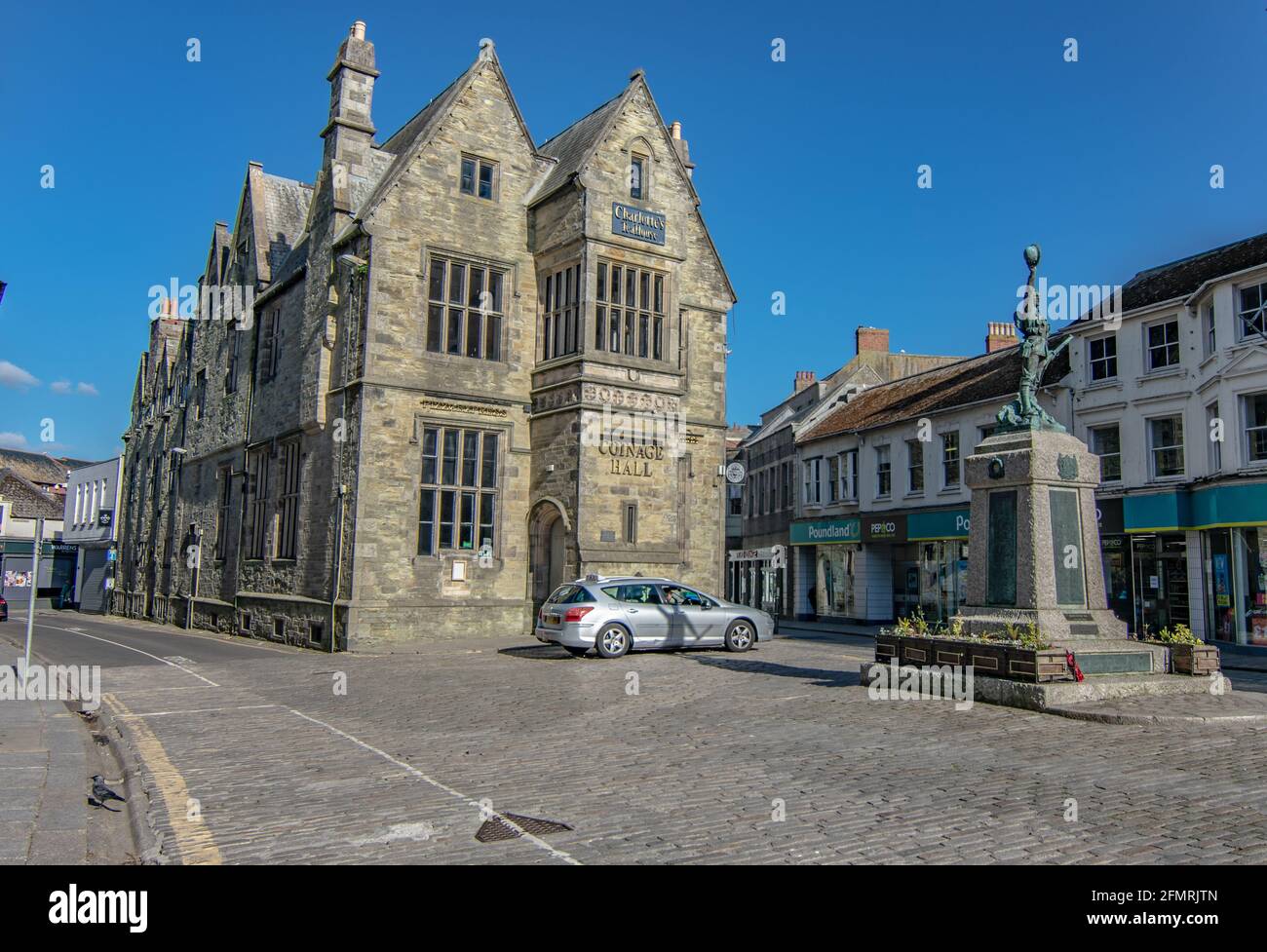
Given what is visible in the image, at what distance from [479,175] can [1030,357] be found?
16.1m

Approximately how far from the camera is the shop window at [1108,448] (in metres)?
26.8

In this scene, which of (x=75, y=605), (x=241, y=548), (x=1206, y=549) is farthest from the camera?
(x=75, y=605)

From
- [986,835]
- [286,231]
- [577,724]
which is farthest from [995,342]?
[986,835]

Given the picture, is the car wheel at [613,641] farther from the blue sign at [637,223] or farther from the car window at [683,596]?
the blue sign at [637,223]

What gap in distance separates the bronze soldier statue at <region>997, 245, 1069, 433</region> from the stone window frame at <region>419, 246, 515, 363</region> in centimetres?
1399

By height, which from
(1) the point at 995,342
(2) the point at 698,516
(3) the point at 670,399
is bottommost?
(2) the point at 698,516

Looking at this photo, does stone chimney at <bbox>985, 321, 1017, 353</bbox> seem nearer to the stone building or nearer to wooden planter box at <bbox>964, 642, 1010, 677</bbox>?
the stone building

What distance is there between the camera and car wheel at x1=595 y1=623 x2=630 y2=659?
1816cm

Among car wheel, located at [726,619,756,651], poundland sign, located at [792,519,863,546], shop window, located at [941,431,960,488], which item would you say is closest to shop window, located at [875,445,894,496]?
poundland sign, located at [792,519,863,546]

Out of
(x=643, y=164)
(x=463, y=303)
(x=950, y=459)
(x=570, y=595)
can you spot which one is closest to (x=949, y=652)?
(x=570, y=595)

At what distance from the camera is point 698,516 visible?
25.3 metres

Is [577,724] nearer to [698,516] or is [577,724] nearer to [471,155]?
[698,516]

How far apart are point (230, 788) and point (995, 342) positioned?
36.2m

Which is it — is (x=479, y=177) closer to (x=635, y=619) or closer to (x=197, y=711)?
(x=635, y=619)
